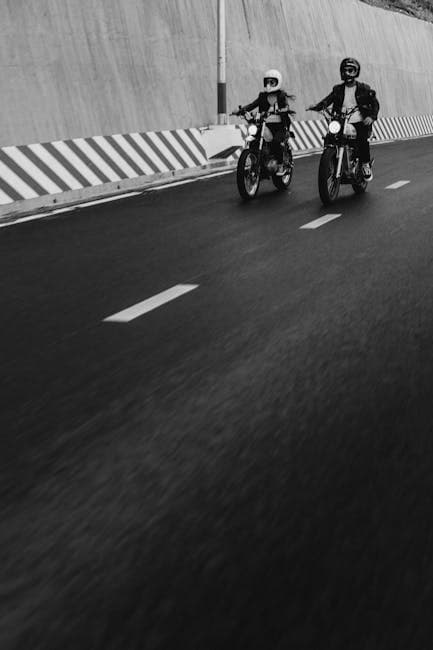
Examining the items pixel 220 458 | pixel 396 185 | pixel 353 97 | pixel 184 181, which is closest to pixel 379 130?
pixel 184 181

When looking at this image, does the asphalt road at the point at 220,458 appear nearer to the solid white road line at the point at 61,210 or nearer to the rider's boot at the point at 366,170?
the solid white road line at the point at 61,210

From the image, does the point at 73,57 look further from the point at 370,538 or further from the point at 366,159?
the point at 370,538

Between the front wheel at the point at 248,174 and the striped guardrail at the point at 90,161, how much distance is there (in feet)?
8.97

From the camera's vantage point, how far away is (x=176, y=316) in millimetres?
6355

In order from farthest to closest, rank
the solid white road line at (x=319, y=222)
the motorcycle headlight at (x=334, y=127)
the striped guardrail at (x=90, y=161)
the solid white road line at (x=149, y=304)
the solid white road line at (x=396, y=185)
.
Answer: the solid white road line at (x=396, y=185)
the striped guardrail at (x=90, y=161)
the motorcycle headlight at (x=334, y=127)
the solid white road line at (x=319, y=222)
the solid white road line at (x=149, y=304)

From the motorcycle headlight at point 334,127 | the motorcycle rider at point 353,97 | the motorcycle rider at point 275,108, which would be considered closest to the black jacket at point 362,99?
the motorcycle rider at point 353,97

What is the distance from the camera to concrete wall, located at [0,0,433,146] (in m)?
16.8

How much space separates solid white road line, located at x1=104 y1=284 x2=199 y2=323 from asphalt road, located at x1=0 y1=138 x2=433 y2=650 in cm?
8

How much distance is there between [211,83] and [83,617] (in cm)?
2282

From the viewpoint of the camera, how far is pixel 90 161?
15.0m

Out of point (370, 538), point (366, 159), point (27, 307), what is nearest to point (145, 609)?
point (370, 538)

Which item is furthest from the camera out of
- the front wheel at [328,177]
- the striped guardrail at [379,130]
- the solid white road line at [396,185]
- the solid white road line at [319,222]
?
the striped guardrail at [379,130]

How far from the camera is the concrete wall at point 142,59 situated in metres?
16.8

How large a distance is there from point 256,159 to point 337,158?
132cm
